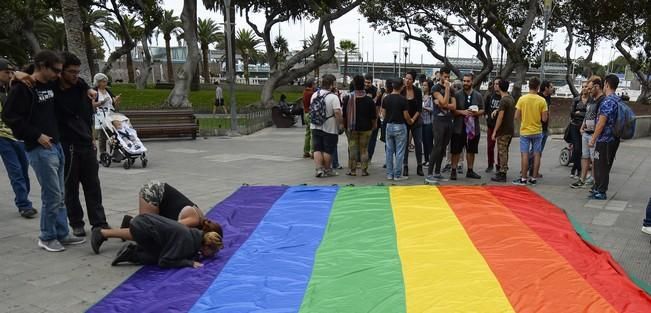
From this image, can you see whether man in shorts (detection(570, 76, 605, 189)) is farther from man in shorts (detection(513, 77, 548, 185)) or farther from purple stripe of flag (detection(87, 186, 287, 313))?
purple stripe of flag (detection(87, 186, 287, 313))

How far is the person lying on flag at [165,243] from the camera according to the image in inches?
174

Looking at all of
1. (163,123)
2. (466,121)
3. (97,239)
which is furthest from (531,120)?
(163,123)

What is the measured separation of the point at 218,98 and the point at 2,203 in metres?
17.9

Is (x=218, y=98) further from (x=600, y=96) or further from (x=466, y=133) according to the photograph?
(x=600, y=96)

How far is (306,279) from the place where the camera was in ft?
13.6

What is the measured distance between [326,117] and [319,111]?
160mm

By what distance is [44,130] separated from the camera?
15.6 ft

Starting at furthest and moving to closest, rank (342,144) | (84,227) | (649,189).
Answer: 1. (342,144)
2. (649,189)
3. (84,227)

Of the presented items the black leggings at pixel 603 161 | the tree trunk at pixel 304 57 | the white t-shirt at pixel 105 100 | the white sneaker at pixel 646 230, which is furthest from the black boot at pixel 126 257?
the tree trunk at pixel 304 57

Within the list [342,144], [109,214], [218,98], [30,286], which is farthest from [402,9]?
[30,286]

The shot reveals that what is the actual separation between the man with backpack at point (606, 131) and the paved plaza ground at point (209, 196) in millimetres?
546

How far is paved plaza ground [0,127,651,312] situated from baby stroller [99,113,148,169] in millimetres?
224

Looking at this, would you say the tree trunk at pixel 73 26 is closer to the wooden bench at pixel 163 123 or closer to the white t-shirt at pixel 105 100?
the wooden bench at pixel 163 123

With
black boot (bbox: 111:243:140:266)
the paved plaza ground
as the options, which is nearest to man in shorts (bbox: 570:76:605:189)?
the paved plaza ground
